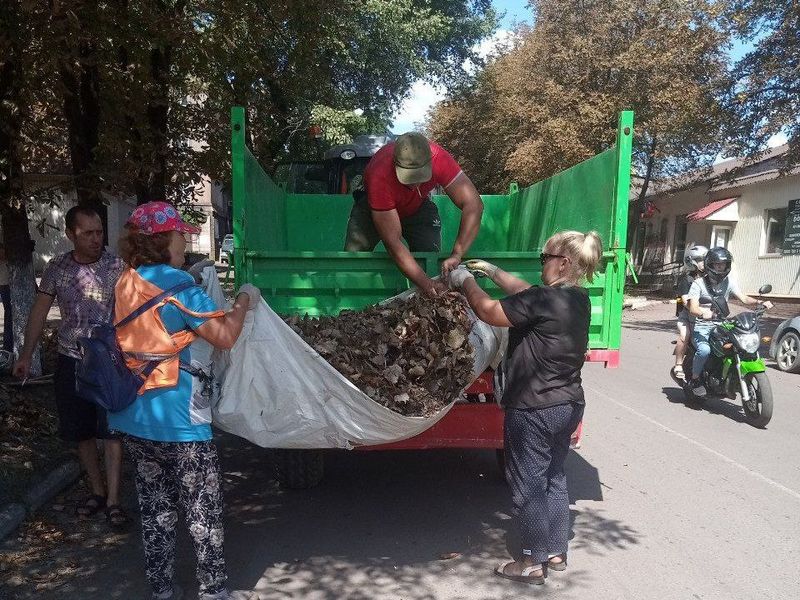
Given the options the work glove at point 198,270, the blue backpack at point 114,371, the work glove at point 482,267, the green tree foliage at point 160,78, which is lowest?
the blue backpack at point 114,371

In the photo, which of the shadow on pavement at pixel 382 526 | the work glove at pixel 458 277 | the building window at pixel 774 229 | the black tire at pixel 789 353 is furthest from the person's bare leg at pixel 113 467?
the building window at pixel 774 229

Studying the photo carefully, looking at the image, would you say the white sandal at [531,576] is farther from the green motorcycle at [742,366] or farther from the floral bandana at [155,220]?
the green motorcycle at [742,366]

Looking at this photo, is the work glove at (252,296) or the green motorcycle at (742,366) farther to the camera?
the green motorcycle at (742,366)

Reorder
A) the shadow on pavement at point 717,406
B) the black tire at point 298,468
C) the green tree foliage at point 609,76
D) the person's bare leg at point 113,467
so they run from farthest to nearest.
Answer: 1. the green tree foliage at point 609,76
2. the shadow on pavement at point 717,406
3. the black tire at point 298,468
4. the person's bare leg at point 113,467

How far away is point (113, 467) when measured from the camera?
4070 millimetres

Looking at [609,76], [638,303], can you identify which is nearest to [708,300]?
[638,303]

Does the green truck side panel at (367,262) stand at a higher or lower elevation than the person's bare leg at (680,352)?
higher

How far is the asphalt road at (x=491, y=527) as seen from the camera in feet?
11.2

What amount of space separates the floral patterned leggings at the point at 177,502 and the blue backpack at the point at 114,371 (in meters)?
0.21

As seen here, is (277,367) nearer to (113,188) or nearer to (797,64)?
(113,188)

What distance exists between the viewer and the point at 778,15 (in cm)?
1380

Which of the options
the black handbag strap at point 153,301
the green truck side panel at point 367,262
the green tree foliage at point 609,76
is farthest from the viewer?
the green tree foliage at point 609,76

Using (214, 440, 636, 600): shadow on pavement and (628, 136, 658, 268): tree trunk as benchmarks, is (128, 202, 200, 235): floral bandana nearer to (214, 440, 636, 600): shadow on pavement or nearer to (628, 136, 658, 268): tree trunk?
(214, 440, 636, 600): shadow on pavement

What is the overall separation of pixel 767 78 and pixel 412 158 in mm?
13261
